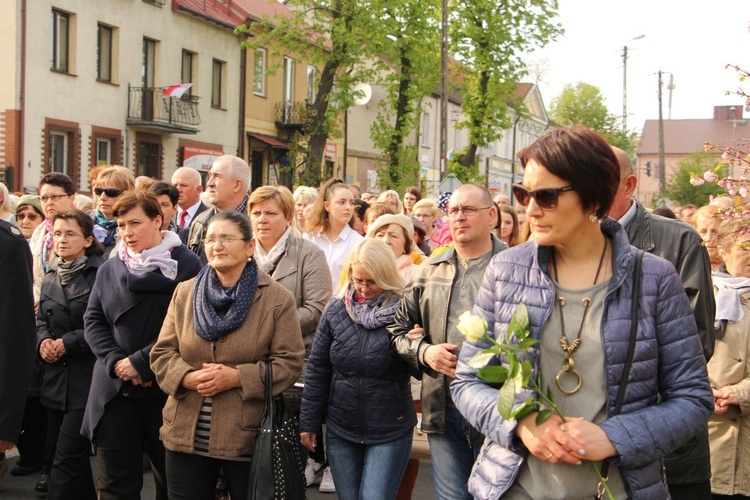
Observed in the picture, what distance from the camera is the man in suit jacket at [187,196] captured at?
891cm

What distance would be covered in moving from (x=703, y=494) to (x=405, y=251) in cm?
308

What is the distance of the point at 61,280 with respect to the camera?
6.17 metres

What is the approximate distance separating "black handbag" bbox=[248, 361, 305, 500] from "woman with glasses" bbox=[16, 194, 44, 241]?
15.6 ft

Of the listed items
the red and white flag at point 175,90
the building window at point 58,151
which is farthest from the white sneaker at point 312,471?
the red and white flag at point 175,90

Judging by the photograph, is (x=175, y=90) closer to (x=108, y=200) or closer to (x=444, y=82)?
(x=444, y=82)

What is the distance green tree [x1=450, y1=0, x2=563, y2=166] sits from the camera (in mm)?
32688

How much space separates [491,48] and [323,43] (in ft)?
26.3

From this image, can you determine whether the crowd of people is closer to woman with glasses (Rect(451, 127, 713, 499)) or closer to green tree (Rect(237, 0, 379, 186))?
woman with glasses (Rect(451, 127, 713, 499))

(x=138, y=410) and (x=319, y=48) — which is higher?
(x=319, y=48)

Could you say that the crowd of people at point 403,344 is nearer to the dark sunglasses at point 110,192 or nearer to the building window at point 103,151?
the dark sunglasses at point 110,192

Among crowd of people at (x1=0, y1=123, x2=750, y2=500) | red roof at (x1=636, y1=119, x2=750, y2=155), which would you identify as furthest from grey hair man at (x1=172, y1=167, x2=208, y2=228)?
red roof at (x1=636, y1=119, x2=750, y2=155)

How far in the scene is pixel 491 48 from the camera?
108 feet

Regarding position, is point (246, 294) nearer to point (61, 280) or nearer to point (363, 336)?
point (363, 336)

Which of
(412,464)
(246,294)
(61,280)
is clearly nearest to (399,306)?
(246,294)
